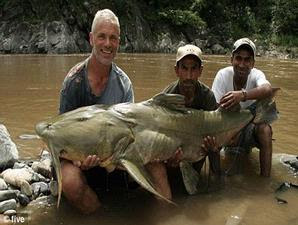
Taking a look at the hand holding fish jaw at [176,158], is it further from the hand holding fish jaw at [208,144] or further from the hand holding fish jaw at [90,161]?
the hand holding fish jaw at [90,161]

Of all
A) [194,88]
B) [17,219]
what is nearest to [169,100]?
[194,88]

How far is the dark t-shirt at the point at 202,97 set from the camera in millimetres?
4402

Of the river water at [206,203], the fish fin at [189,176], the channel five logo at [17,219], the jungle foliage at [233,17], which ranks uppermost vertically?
the jungle foliage at [233,17]

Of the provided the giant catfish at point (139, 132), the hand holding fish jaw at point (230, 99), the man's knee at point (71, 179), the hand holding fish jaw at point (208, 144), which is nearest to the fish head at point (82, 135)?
the giant catfish at point (139, 132)

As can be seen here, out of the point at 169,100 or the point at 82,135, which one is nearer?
the point at 82,135

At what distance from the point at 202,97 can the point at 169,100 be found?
22.4 inches

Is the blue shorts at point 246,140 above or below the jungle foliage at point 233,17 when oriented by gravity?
below

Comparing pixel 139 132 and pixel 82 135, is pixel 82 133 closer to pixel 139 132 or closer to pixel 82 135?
pixel 82 135

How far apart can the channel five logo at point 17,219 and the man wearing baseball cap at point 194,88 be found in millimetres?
1297

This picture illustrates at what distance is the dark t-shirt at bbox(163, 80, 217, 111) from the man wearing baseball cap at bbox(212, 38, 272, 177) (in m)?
0.12

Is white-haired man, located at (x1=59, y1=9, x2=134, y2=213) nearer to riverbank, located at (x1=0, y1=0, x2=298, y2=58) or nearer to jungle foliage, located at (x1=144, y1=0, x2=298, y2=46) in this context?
riverbank, located at (x1=0, y1=0, x2=298, y2=58)

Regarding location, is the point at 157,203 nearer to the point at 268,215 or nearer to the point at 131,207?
the point at 131,207

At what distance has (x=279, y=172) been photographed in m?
5.03

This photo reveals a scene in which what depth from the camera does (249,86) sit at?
16.3ft
